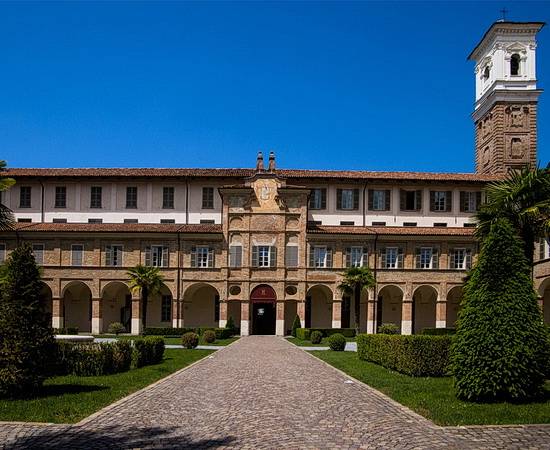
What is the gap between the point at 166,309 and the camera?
50062 millimetres

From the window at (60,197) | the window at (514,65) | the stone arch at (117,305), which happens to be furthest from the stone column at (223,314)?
the window at (514,65)

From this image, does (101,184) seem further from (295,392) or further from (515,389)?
(515,389)

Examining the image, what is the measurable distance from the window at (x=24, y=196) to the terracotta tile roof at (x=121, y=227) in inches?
70.7

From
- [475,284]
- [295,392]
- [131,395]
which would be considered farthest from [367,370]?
[131,395]

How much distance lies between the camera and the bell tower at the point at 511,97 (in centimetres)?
5428

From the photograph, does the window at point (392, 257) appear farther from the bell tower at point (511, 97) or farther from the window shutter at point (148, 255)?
the window shutter at point (148, 255)

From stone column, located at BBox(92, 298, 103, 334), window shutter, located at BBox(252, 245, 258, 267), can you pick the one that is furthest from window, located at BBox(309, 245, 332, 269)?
stone column, located at BBox(92, 298, 103, 334)

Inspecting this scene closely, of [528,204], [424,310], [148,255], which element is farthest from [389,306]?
[528,204]

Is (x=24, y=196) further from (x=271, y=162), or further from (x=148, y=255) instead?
(x=271, y=162)

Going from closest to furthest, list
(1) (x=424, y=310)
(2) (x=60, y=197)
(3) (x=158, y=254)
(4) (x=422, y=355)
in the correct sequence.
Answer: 1. (4) (x=422, y=355)
2. (3) (x=158, y=254)
3. (2) (x=60, y=197)
4. (1) (x=424, y=310)

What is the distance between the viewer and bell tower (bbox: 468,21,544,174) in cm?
5428

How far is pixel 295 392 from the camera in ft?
49.2

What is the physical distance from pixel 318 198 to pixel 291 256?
18.2 feet

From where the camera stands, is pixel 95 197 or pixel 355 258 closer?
pixel 355 258
